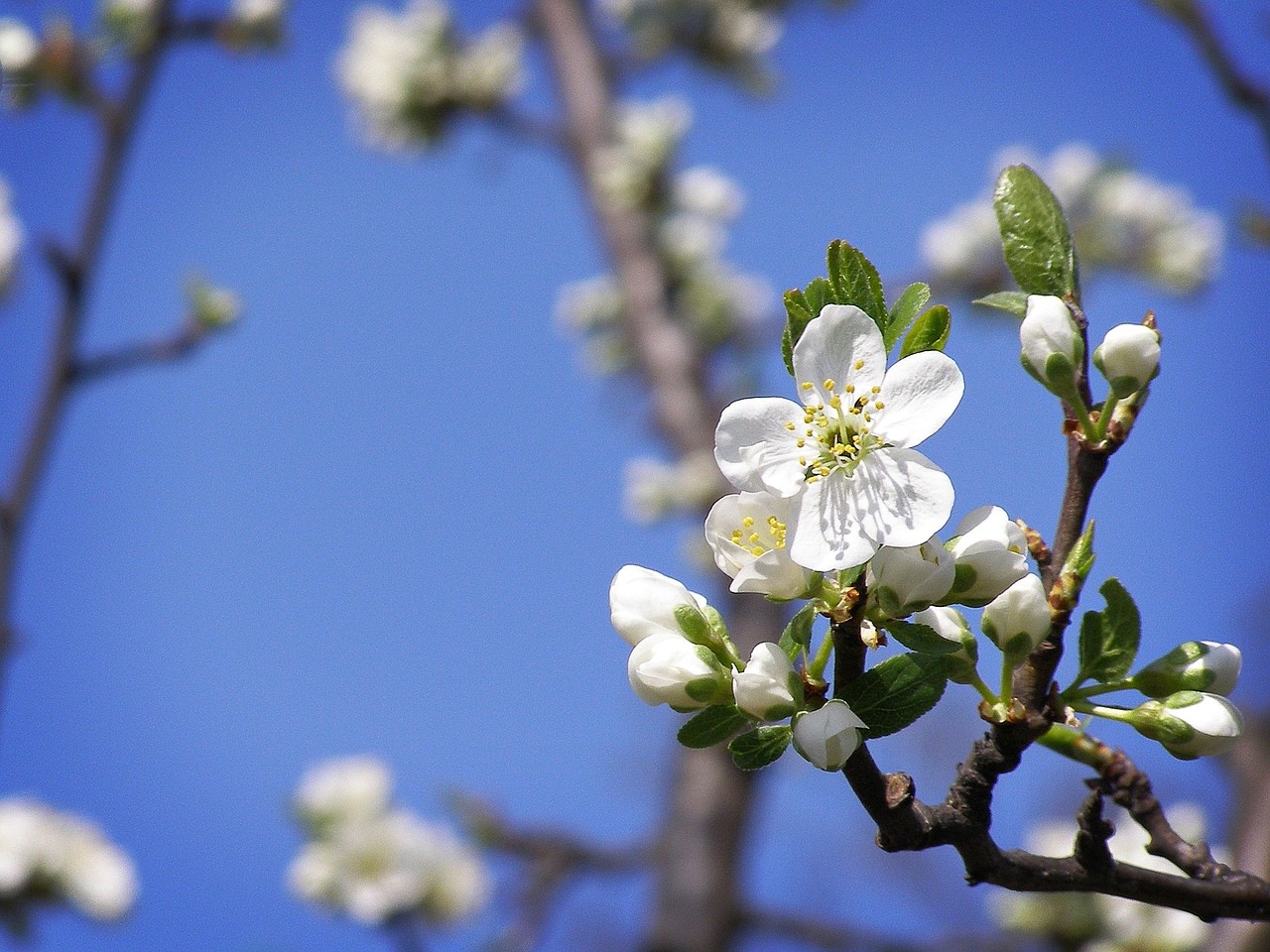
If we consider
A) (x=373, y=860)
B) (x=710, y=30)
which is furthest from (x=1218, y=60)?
(x=710, y=30)

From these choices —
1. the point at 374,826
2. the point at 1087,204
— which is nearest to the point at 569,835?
the point at 374,826

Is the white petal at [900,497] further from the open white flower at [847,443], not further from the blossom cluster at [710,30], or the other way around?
the blossom cluster at [710,30]

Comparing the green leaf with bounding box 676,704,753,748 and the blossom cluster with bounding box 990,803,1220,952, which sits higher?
the blossom cluster with bounding box 990,803,1220,952

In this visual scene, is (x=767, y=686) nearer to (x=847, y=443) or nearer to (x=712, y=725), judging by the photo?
(x=712, y=725)

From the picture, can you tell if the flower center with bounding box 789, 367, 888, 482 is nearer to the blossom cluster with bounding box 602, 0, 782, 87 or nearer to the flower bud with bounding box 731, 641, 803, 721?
the flower bud with bounding box 731, 641, 803, 721

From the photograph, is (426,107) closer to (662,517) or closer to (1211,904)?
(662,517)

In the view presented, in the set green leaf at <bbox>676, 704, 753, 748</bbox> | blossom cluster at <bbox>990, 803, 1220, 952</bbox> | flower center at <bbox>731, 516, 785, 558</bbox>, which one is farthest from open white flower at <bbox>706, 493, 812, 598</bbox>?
blossom cluster at <bbox>990, 803, 1220, 952</bbox>
